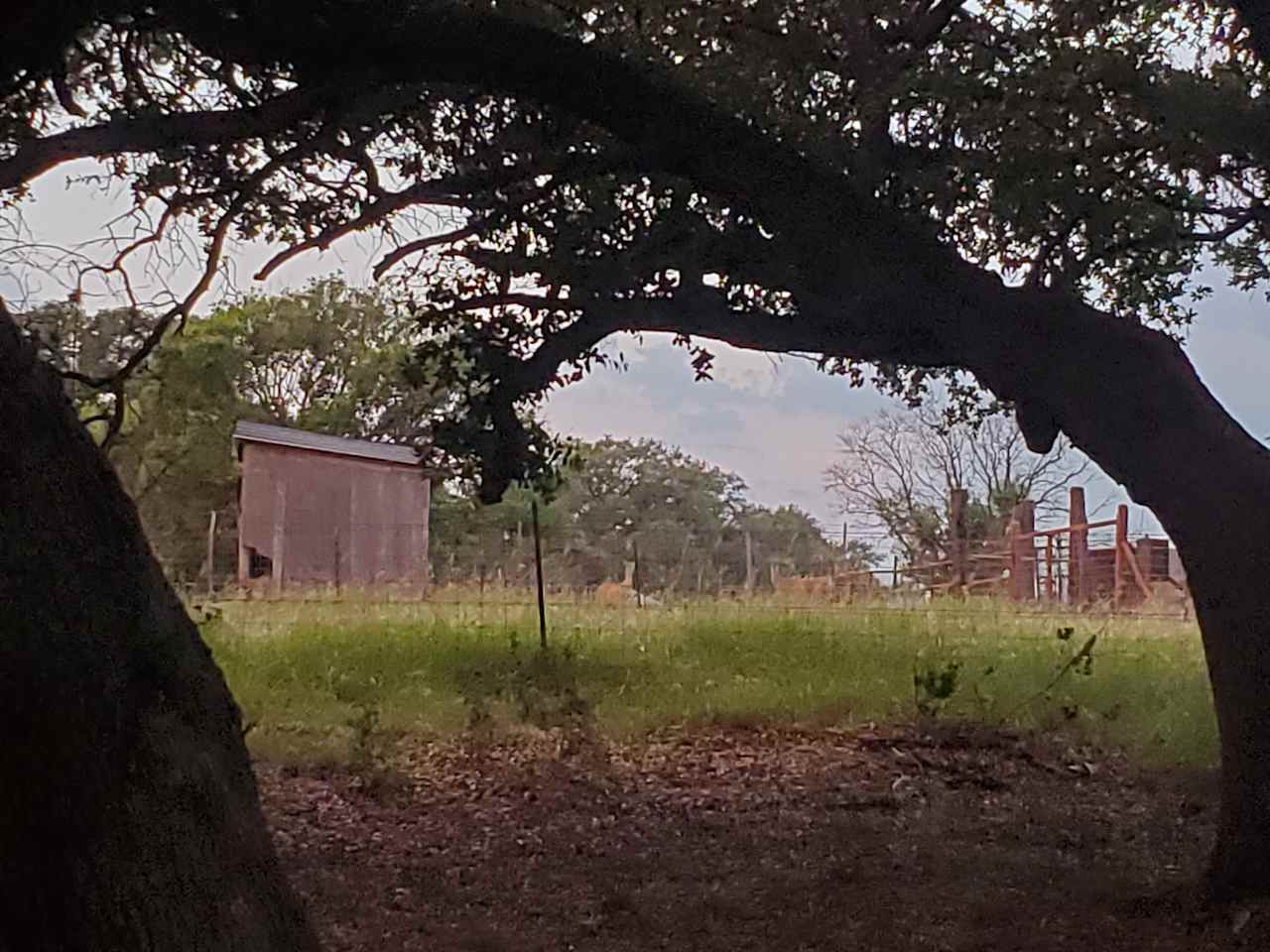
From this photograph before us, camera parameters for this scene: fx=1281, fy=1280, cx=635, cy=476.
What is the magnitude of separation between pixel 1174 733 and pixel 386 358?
401cm

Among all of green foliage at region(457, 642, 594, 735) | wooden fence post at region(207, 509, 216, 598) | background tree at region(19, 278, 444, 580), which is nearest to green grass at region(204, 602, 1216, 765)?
green foliage at region(457, 642, 594, 735)

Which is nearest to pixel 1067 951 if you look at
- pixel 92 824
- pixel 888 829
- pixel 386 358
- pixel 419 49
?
pixel 888 829

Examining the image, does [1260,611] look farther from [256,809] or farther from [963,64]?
[256,809]

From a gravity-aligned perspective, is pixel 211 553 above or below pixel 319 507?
below

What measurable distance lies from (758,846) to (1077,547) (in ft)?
9.82

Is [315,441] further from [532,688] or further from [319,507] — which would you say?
[532,688]

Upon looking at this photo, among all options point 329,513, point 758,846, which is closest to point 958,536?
point 758,846

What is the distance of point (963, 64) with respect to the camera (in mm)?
4191

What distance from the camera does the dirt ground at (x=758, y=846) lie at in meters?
3.50

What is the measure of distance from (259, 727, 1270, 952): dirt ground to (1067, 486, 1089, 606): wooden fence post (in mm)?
1097

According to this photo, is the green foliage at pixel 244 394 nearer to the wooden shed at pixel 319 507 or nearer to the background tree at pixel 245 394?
the background tree at pixel 245 394

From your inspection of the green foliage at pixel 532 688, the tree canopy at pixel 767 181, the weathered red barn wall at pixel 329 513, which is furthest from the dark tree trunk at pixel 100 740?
the weathered red barn wall at pixel 329 513

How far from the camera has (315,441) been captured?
6.36m

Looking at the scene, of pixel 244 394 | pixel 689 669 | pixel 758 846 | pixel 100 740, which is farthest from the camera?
pixel 689 669
